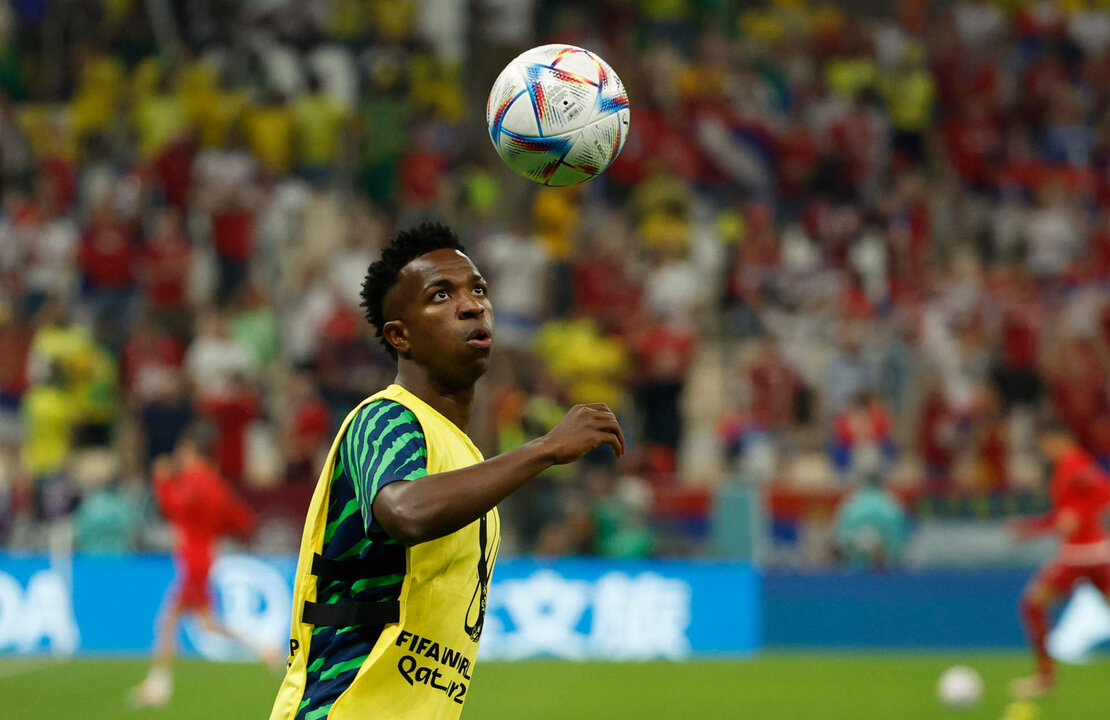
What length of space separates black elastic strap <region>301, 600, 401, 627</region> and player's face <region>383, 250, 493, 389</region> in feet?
2.00

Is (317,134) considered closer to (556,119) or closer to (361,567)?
(556,119)

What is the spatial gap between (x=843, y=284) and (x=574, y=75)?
11.5m

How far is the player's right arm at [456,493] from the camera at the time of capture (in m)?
3.32

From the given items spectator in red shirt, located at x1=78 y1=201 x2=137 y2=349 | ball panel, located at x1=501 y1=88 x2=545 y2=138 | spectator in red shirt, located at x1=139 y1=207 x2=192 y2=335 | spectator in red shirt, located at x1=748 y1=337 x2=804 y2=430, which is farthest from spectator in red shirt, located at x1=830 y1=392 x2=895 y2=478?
ball panel, located at x1=501 y1=88 x2=545 y2=138

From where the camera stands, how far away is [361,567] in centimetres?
365

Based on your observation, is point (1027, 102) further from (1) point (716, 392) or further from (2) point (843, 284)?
(1) point (716, 392)

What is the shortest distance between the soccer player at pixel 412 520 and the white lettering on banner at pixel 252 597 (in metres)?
10.1

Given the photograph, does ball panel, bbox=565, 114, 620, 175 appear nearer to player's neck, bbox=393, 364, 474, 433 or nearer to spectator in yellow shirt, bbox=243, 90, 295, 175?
player's neck, bbox=393, 364, 474, 433

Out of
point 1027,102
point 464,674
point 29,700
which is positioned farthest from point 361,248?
point 464,674

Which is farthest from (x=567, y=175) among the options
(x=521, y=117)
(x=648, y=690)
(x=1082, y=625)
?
(x=1082, y=625)

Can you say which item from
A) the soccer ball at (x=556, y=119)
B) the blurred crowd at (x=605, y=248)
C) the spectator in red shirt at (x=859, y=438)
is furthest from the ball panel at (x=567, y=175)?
the spectator in red shirt at (x=859, y=438)

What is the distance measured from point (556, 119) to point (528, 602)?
9328 mm

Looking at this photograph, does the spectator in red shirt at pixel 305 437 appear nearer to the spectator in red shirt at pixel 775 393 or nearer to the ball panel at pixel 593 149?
the spectator in red shirt at pixel 775 393

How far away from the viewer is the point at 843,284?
15992 mm
